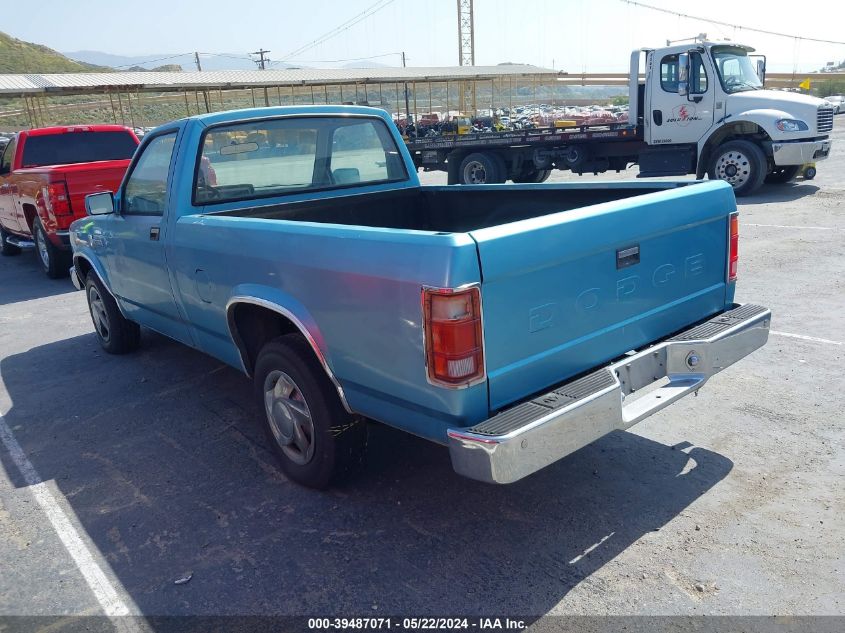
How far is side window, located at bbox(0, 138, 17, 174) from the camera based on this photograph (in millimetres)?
10359

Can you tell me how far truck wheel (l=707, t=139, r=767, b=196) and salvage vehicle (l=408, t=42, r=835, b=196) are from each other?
2cm

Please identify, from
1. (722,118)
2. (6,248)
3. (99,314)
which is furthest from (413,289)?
(722,118)

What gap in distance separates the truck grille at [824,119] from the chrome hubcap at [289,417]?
486 inches

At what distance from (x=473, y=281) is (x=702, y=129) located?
12.5 m

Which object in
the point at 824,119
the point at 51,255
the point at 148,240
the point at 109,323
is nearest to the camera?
the point at 148,240

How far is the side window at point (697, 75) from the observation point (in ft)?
43.5

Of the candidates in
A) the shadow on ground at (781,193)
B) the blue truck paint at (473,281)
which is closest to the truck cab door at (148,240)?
the blue truck paint at (473,281)

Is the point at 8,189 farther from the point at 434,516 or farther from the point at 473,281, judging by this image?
the point at 473,281

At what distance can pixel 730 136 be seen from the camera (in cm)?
1325

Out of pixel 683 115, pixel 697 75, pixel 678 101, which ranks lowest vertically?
pixel 683 115

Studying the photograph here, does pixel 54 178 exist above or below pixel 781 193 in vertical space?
above

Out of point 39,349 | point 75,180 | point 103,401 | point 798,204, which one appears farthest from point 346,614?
point 798,204

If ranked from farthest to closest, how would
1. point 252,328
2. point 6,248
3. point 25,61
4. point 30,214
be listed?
point 25,61 → point 6,248 → point 30,214 → point 252,328

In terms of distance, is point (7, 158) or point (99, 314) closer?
point (99, 314)
